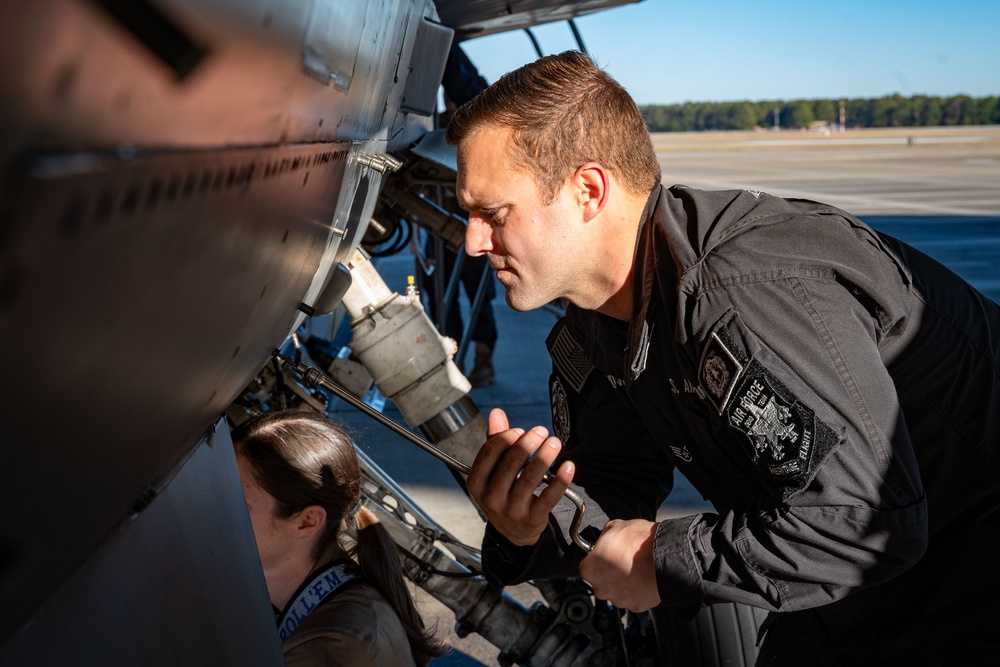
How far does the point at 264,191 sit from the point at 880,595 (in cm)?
141

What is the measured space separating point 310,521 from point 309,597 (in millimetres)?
160

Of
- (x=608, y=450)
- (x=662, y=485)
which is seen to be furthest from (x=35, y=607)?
(x=662, y=485)

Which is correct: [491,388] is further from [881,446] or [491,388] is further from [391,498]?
[881,446]

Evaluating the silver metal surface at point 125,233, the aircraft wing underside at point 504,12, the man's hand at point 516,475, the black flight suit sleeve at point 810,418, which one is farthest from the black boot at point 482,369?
the silver metal surface at point 125,233

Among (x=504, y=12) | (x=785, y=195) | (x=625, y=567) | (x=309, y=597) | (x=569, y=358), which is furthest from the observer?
(x=785, y=195)

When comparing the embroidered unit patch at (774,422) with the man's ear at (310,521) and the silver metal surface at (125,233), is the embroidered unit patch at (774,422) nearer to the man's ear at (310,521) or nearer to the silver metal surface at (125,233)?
the silver metal surface at (125,233)

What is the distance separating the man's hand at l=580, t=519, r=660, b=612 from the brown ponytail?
27.4 inches

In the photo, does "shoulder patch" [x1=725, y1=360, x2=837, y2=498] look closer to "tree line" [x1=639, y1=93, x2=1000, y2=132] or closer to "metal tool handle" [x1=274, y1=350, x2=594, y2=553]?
"metal tool handle" [x1=274, y1=350, x2=594, y2=553]

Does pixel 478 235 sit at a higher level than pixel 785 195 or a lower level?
higher

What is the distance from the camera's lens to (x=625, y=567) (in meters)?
1.43

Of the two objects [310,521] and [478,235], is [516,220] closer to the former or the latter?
[478,235]

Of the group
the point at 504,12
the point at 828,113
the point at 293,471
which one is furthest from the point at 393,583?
→ the point at 828,113

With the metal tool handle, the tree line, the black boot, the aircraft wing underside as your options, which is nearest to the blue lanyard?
the metal tool handle

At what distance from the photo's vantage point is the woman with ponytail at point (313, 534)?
1.98 m
